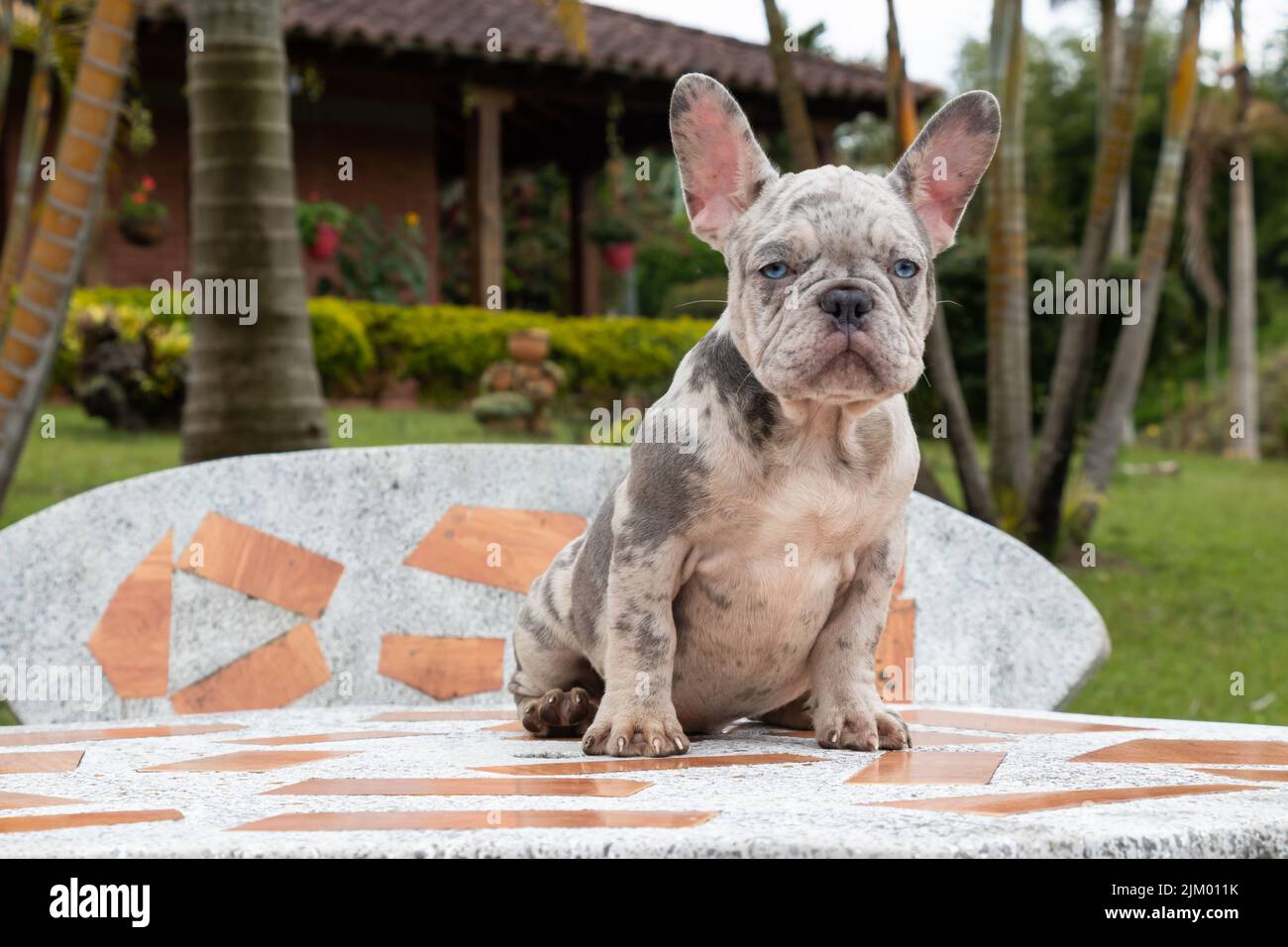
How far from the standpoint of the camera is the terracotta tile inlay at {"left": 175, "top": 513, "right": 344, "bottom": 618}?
5371mm

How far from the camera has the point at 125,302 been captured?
14234mm

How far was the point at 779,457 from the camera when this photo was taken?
128 inches

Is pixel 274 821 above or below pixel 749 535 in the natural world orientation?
below

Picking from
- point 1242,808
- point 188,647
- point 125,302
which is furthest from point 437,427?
point 1242,808

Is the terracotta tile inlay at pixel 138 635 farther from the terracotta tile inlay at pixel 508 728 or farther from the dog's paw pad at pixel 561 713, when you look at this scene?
the dog's paw pad at pixel 561 713

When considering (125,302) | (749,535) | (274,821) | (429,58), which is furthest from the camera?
(429,58)

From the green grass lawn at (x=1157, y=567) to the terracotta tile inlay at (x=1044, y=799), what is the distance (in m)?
5.11

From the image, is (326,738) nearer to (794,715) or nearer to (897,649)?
(794,715)

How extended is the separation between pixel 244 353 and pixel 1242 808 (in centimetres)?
583

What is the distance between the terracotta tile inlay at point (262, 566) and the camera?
17.6ft

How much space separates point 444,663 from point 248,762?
2.03 metres

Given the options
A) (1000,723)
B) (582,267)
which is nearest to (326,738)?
(1000,723)

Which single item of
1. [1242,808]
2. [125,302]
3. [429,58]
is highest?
[429,58]
